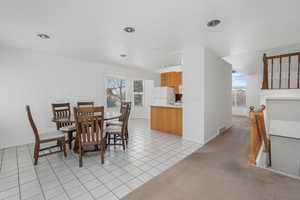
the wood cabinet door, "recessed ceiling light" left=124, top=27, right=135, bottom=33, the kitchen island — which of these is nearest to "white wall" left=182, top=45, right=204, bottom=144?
the kitchen island

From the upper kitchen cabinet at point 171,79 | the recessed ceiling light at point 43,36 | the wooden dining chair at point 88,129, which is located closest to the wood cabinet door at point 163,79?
the upper kitchen cabinet at point 171,79

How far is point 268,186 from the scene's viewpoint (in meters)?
1.79

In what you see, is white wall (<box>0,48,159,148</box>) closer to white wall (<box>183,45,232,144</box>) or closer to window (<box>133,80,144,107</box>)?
window (<box>133,80,144,107</box>)

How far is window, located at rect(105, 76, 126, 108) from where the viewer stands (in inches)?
239

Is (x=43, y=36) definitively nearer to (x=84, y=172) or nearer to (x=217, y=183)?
(x=84, y=172)

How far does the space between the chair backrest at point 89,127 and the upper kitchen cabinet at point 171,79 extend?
4.17 metres

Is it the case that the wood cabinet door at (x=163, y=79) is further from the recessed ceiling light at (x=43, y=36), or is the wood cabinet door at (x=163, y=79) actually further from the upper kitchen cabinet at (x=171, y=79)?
the recessed ceiling light at (x=43, y=36)

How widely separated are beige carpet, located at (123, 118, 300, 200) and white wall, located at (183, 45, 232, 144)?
92cm

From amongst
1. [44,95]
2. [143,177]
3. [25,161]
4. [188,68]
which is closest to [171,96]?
[188,68]

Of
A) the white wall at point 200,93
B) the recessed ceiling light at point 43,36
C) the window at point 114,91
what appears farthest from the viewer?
the window at point 114,91

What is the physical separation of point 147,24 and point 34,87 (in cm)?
340

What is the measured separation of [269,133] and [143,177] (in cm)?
394

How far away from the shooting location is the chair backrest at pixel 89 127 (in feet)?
7.38

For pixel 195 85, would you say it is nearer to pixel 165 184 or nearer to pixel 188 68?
pixel 188 68
